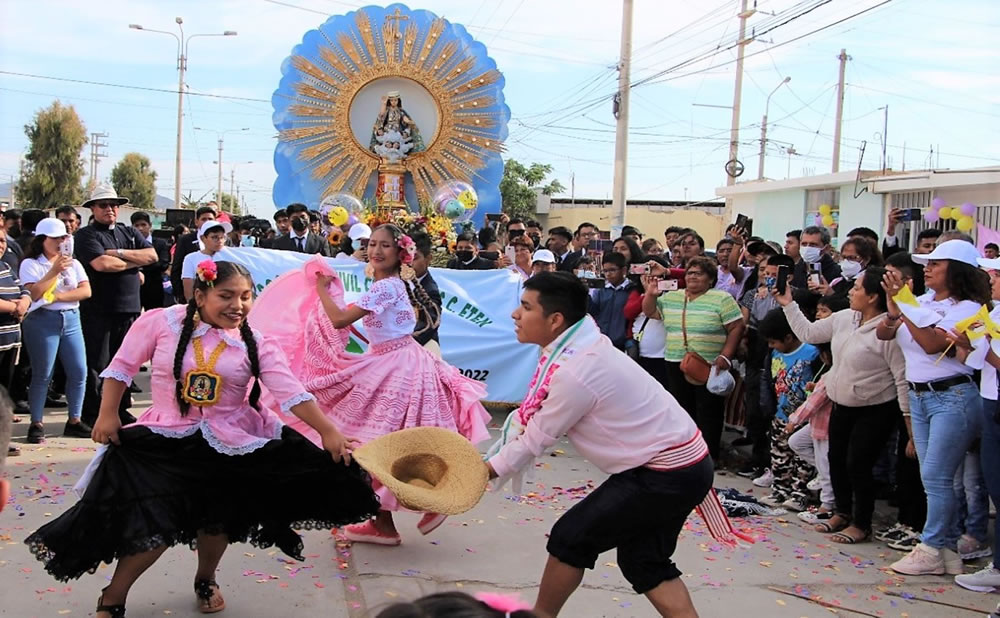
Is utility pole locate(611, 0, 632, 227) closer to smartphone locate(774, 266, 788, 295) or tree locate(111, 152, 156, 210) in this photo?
smartphone locate(774, 266, 788, 295)

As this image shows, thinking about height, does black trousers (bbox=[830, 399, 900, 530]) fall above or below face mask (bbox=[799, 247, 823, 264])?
below

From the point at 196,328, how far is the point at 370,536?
181cm

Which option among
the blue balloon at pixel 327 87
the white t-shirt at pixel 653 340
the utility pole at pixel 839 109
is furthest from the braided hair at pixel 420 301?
the utility pole at pixel 839 109

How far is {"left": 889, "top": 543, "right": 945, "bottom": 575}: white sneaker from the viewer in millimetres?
5027

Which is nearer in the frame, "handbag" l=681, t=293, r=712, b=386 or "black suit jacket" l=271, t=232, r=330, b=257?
"handbag" l=681, t=293, r=712, b=386

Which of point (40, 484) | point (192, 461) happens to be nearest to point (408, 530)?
point (192, 461)

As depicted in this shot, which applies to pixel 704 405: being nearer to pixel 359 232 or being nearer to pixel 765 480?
pixel 765 480

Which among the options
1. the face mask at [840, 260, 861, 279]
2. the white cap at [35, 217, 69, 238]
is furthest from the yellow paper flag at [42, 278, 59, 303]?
the face mask at [840, 260, 861, 279]

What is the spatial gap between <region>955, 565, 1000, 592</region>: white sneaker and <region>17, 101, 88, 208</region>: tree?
46851 mm

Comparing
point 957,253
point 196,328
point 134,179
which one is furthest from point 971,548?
point 134,179

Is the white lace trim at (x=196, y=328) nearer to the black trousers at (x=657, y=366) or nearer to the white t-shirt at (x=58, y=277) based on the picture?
the white t-shirt at (x=58, y=277)

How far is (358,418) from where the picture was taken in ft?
17.4

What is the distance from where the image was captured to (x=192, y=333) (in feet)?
12.9

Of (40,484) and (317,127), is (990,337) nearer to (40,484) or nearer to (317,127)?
(40,484)
